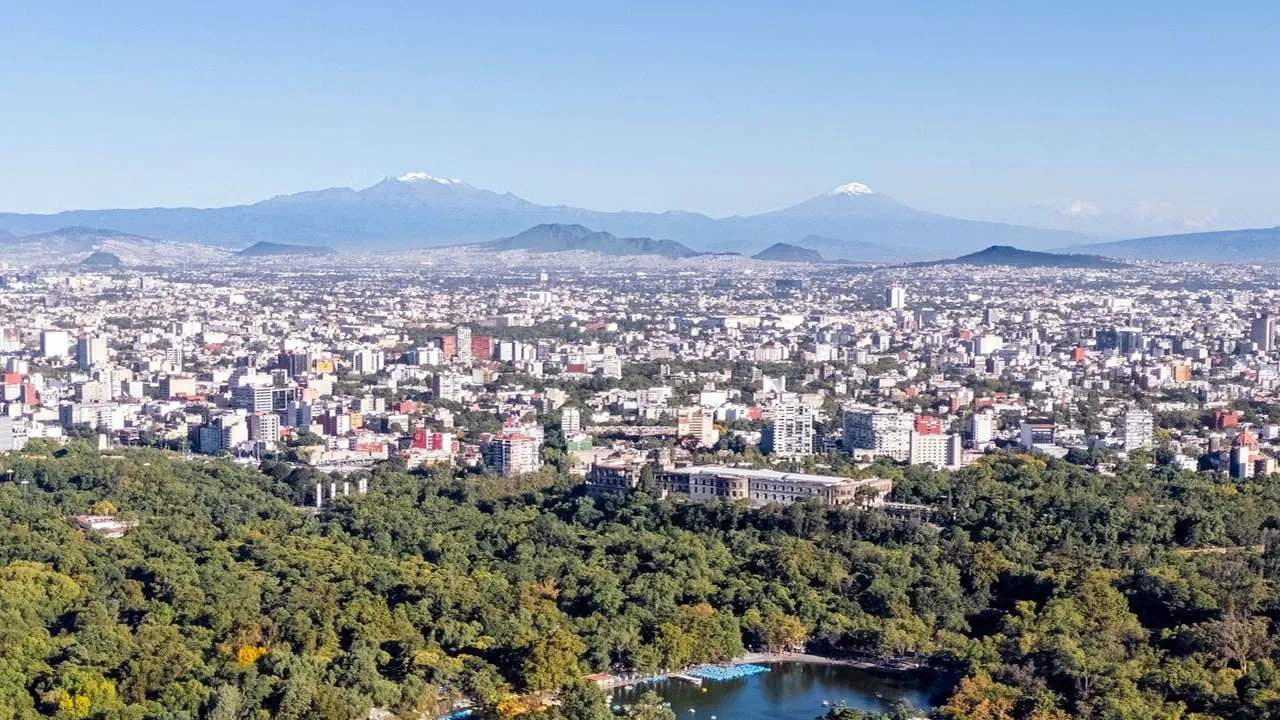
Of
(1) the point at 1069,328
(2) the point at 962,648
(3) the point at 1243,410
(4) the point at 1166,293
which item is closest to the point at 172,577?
(2) the point at 962,648

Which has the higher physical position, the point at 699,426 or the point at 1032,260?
the point at 1032,260

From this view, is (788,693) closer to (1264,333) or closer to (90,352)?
(90,352)

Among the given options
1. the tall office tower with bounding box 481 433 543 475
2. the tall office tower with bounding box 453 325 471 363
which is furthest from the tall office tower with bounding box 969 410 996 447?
the tall office tower with bounding box 453 325 471 363

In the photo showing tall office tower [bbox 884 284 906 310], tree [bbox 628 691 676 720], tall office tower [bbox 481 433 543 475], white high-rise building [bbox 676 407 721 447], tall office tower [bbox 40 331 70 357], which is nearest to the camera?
tree [bbox 628 691 676 720]

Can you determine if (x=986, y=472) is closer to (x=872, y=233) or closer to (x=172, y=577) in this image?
(x=172, y=577)

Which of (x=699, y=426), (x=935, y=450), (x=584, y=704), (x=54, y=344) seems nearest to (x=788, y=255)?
(x=54, y=344)

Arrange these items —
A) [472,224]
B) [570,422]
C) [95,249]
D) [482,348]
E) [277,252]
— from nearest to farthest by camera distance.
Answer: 1. [570,422]
2. [482,348]
3. [95,249]
4. [277,252]
5. [472,224]

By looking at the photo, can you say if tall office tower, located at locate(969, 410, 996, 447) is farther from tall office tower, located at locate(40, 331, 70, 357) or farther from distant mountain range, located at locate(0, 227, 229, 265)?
distant mountain range, located at locate(0, 227, 229, 265)
